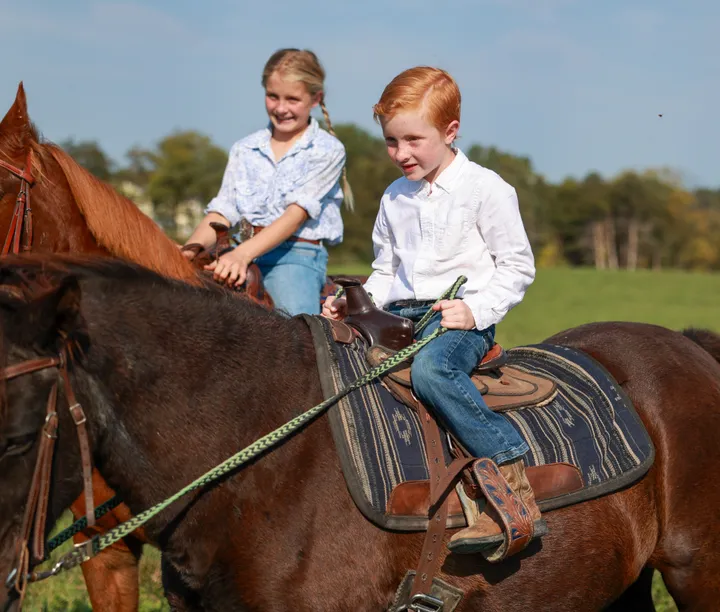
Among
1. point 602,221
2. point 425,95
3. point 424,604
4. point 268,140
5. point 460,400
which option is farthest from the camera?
point 602,221

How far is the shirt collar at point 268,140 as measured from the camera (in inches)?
210

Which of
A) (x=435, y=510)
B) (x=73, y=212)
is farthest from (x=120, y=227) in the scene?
(x=435, y=510)

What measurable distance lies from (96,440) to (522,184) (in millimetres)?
76423

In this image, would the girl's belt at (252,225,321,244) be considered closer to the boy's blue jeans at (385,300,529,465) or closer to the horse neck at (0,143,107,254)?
the horse neck at (0,143,107,254)

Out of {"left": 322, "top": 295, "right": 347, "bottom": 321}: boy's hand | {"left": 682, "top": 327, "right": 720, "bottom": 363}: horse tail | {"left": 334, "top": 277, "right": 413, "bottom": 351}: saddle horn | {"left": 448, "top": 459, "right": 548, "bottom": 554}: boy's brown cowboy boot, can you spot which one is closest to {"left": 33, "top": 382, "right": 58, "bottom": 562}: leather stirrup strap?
{"left": 334, "top": 277, "right": 413, "bottom": 351}: saddle horn

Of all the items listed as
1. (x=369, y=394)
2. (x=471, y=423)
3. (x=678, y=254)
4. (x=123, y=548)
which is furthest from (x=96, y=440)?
(x=678, y=254)

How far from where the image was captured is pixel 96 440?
8.87 feet

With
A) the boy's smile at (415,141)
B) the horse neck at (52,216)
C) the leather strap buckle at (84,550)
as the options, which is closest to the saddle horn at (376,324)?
the boy's smile at (415,141)

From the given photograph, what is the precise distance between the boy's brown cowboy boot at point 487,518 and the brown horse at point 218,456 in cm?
13

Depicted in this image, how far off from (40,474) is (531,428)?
1.90 metres

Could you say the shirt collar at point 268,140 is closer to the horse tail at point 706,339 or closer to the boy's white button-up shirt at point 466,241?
the boy's white button-up shirt at point 466,241

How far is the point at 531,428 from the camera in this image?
139 inches

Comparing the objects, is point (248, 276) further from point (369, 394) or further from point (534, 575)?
point (534, 575)

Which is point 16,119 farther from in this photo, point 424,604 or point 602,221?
point 602,221
